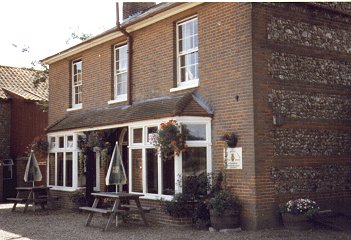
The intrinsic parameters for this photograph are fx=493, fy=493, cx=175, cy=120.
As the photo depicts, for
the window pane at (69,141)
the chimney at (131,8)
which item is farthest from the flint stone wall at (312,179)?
the chimney at (131,8)

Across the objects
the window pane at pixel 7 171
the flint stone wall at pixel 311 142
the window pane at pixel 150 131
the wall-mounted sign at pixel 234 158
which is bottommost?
the window pane at pixel 7 171

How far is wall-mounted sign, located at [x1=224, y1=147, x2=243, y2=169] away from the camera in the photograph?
36.7ft

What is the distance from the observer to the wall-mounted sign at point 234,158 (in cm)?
1120

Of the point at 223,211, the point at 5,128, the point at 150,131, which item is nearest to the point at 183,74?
the point at 150,131

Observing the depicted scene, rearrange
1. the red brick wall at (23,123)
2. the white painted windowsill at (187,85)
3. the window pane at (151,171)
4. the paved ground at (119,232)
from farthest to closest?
the red brick wall at (23,123) < the window pane at (151,171) < the white painted windowsill at (187,85) < the paved ground at (119,232)

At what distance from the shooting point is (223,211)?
1073cm

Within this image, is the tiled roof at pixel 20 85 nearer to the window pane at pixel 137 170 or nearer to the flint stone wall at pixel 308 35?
the window pane at pixel 137 170

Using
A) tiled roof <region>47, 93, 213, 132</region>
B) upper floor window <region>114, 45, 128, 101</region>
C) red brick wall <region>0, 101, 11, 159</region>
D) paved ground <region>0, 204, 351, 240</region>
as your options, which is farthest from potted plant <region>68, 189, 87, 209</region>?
red brick wall <region>0, 101, 11, 159</region>

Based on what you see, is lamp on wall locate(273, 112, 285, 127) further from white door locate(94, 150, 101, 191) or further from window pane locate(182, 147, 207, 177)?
white door locate(94, 150, 101, 191)

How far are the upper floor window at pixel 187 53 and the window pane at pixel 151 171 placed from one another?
2.03 meters

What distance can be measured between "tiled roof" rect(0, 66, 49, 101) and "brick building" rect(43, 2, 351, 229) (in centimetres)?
979

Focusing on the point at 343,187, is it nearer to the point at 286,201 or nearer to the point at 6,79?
Answer: the point at 286,201

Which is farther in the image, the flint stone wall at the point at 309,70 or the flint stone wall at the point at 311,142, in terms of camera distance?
the flint stone wall at the point at 309,70

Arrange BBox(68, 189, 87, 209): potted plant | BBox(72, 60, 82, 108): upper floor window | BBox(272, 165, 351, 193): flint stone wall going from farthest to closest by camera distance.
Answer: BBox(72, 60, 82, 108): upper floor window < BBox(68, 189, 87, 209): potted plant < BBox(272, 165, 351, 193): flint stone wall
